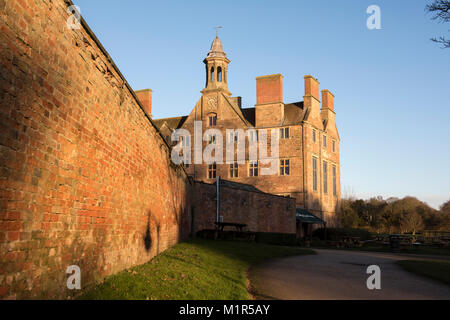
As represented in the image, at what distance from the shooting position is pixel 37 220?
4367mm

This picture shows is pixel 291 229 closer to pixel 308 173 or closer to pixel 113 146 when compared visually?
pixel 308 173

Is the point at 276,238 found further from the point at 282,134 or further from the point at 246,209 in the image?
the point at 282,134

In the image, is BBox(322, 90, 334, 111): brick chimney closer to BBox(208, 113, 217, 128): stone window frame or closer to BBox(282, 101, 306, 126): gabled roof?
BBox(282, 101, 306, 126): gabled roof

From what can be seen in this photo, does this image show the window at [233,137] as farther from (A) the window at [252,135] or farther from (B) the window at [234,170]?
(B) the window at [234,170]

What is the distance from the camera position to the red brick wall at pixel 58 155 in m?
3.88

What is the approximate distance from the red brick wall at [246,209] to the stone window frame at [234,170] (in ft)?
31.8

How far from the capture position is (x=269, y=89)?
143ft

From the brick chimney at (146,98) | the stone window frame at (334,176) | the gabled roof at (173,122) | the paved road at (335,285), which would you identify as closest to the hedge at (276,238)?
the paved road at (335,285)

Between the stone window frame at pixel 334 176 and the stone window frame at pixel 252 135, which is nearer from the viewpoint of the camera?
the stone window frame at pixel 252 135

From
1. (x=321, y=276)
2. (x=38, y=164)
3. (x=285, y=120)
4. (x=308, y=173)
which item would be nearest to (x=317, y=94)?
(x=285, y=120)

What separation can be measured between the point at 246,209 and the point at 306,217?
38.0 feet

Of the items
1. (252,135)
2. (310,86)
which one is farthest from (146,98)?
(310,86)
